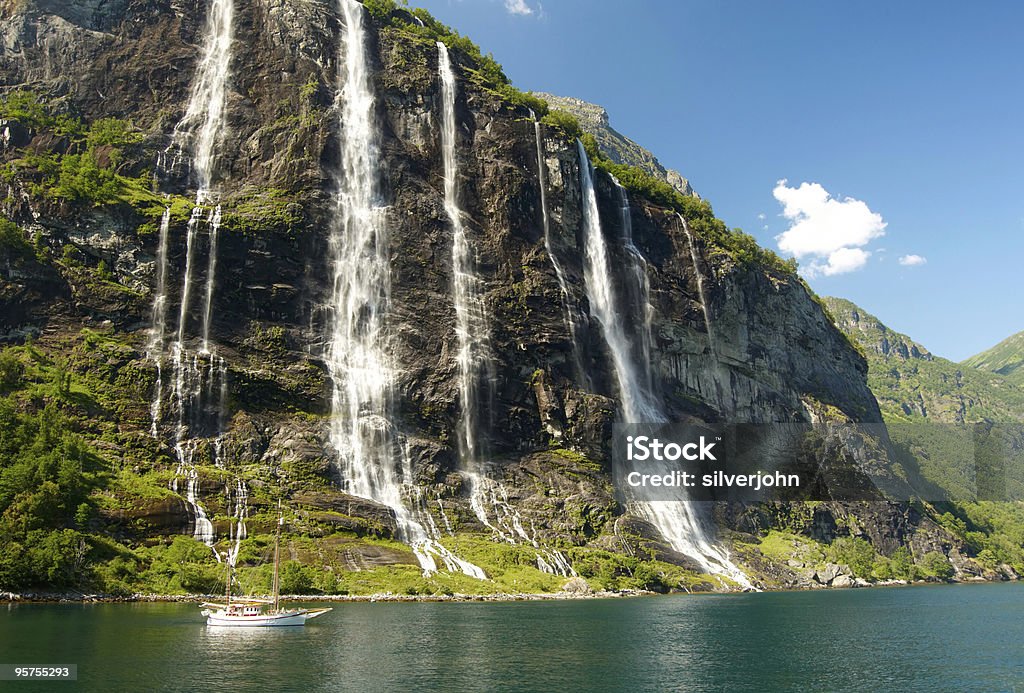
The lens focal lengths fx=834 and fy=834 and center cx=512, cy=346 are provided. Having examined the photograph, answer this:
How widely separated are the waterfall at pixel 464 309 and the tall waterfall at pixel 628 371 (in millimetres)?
20437

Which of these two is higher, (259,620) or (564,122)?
(564,122)

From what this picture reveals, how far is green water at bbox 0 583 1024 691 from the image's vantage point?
37.5 metres

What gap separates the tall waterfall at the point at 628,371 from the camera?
101 meters

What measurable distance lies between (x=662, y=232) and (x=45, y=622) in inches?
4156

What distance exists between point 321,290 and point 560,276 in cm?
3244

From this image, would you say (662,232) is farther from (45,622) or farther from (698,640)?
(45,622)

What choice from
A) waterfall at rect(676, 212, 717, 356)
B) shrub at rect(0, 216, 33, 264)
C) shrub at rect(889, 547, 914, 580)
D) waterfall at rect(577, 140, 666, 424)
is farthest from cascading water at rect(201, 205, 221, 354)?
shrub at rect(889, 547, 914, 580)

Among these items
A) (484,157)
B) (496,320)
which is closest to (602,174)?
(484,157)

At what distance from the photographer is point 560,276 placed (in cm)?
11344

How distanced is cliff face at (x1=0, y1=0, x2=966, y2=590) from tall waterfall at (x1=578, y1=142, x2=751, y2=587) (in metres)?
2.27

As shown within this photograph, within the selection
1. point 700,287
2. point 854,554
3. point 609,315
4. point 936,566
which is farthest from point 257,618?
point 936,566

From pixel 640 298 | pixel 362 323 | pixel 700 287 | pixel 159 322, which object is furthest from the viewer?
pixel 700 287

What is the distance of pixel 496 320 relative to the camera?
106m

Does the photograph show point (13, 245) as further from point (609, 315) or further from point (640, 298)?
point (640, 298)
